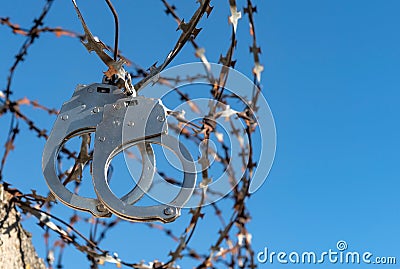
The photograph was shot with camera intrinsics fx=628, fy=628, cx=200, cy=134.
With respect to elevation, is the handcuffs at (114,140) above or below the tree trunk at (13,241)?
below

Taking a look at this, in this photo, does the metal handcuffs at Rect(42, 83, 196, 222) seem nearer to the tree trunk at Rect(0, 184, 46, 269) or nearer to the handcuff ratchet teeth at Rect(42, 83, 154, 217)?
the handcuff ratchet teeth at Rect(42, 83, 154, 217)

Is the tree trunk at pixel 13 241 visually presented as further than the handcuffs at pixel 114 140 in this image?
Yes

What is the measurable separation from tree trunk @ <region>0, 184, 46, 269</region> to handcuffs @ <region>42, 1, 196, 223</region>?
0.85 meters

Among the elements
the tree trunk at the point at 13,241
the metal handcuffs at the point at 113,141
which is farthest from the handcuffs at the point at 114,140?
the tree trunk at the point at 13,241

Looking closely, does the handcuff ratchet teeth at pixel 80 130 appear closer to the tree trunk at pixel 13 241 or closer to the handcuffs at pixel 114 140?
the handcuffs at pixel 114 140

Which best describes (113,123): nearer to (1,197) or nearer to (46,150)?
(46,150)

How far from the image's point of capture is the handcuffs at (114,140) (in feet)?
2.24

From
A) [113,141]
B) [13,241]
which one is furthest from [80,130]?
[13,241]

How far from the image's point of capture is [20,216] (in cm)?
160

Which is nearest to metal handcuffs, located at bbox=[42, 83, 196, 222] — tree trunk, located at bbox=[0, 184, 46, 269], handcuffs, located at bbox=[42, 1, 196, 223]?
handcuffs, located at bbox=[42, 1, 196, 223]

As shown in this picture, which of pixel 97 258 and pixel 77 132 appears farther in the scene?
pixel 97 258

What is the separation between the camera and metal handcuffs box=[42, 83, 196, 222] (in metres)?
0.68

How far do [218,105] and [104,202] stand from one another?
67cm

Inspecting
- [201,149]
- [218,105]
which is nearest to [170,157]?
[201,149]
